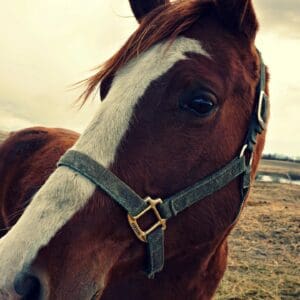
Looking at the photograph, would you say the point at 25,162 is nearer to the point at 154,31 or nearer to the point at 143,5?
the point at 143,5

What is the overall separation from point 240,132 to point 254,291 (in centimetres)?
465

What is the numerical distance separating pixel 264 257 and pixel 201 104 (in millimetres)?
6839

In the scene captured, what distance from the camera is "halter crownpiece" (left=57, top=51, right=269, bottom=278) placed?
85.4 inches

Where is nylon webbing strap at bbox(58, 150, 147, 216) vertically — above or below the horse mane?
below

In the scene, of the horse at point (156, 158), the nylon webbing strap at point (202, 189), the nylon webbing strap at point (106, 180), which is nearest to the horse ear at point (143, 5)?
the horse at point (156, 158)

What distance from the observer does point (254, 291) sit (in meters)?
6.56

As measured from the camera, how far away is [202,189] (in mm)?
2418

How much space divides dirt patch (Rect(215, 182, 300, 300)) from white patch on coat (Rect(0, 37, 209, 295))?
4611mm

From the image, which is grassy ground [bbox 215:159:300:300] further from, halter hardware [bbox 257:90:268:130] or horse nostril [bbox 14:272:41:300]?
horse nostril [bbox 14:272:41:300]

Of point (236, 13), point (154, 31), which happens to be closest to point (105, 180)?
point (154, 31)

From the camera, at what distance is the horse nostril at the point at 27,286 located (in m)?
1.92

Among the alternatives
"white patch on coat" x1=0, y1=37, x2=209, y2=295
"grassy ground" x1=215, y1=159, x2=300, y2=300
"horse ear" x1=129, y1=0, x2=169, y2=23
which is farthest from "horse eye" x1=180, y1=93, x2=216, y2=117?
"grassy ground" x1=215, y1=159, x2=300, y2=300

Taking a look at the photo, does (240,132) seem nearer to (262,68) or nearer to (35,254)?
(262,68)

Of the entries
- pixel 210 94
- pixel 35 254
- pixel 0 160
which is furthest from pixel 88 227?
pixel 0 160
